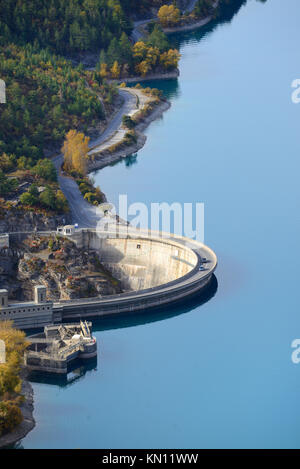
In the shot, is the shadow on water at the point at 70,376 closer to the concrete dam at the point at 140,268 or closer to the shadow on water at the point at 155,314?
the shadow on water at the point at 155,314

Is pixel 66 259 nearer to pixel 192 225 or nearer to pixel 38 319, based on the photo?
pixel 38 319

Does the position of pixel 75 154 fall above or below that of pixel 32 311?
above

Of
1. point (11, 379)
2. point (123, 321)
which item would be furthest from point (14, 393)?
point (123, 321)

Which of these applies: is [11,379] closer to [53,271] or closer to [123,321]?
[123,321]

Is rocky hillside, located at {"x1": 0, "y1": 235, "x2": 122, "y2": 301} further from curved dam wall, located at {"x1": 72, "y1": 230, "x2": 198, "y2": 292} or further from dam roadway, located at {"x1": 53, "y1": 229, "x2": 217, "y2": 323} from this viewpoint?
dam roadway, located at {"x1": 53, "y1": 229, "x2": 217, "y2": 323}

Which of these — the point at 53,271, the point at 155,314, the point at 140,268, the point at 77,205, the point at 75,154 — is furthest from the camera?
the point at 75,154

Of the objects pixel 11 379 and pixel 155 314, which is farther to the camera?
pixel 155 314

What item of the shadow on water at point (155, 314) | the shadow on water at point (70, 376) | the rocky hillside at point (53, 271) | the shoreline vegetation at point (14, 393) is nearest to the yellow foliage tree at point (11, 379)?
the shoreline vegetation at point (14, 393)
